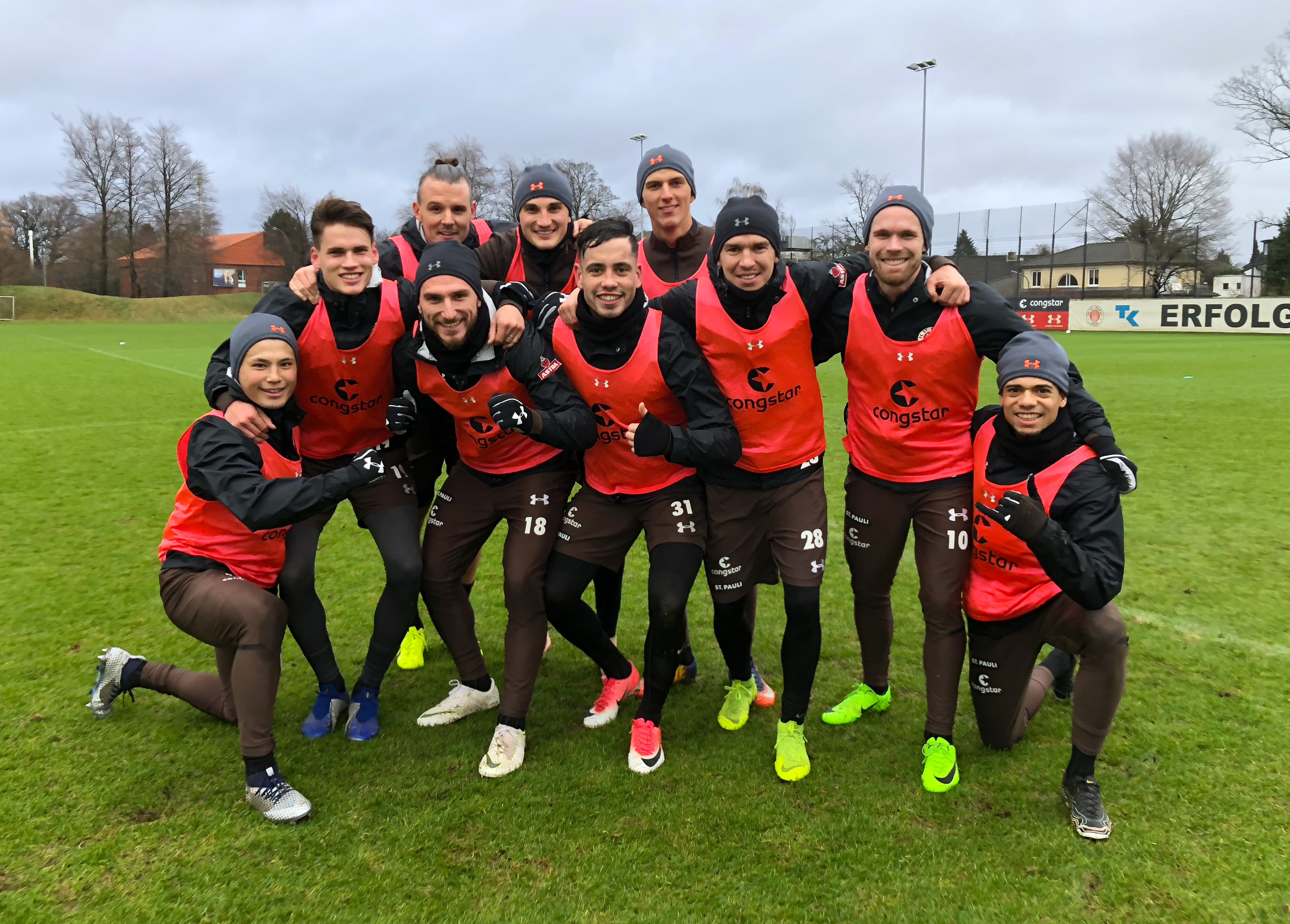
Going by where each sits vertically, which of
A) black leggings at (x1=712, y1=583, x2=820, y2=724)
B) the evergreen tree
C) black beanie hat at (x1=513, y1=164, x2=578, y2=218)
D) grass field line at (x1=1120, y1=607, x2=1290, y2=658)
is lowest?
grass field line at (x1=1120, y1=607, x2=1290, y2=658)

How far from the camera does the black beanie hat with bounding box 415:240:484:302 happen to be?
10.9 feet

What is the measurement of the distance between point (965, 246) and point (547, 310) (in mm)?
50443

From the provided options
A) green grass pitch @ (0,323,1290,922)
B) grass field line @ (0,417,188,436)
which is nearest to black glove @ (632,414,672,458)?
green grass pitch @ (0,323,1290,922)

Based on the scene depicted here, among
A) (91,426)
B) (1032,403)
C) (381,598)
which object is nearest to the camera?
(1032,403)

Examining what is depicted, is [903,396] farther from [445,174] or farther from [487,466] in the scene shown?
[445,174]

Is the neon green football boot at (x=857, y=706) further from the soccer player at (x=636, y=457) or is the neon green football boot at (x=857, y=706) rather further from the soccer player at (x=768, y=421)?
the soccer player at (x=636, y=457)

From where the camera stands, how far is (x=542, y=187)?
4176 mm

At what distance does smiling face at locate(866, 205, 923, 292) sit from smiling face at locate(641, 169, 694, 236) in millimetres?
1113

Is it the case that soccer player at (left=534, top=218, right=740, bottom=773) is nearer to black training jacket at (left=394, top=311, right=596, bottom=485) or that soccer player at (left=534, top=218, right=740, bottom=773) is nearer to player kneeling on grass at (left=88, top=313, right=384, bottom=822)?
black training jacket at (left=394, top=311, right=596, bottom=485)

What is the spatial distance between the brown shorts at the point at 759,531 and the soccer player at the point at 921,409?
0.24m

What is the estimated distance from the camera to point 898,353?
332cm

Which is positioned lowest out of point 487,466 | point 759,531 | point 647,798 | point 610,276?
point 647,798

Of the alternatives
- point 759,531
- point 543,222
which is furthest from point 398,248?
point 759,531

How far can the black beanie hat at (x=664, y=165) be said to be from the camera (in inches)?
163
